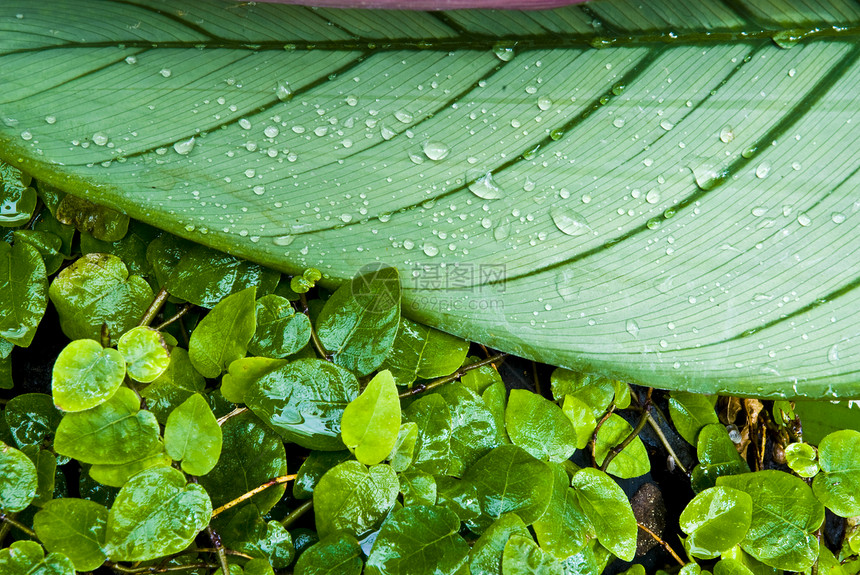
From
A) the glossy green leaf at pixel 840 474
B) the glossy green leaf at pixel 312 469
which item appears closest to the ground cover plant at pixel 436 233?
the glossy green leaf at pixel 312 469

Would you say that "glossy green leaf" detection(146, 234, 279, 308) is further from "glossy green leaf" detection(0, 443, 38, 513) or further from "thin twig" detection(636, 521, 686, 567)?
"thin twig" detection(636, 521, 686, 567)

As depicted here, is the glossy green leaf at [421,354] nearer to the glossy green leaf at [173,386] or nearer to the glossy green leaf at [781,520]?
the glossy green leaf at [173,386]

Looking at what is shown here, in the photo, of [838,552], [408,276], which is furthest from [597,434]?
[838,552]

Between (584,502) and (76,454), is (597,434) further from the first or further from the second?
(76,454)

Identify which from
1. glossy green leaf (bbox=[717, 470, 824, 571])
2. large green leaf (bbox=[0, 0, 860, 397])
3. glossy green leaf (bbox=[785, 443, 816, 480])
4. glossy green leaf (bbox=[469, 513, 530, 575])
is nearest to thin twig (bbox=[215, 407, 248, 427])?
large green leaf (bbox=[0, 0, 860, 397])

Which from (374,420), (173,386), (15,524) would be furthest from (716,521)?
(15,524)

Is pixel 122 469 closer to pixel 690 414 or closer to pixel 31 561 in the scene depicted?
pixel 31 561
